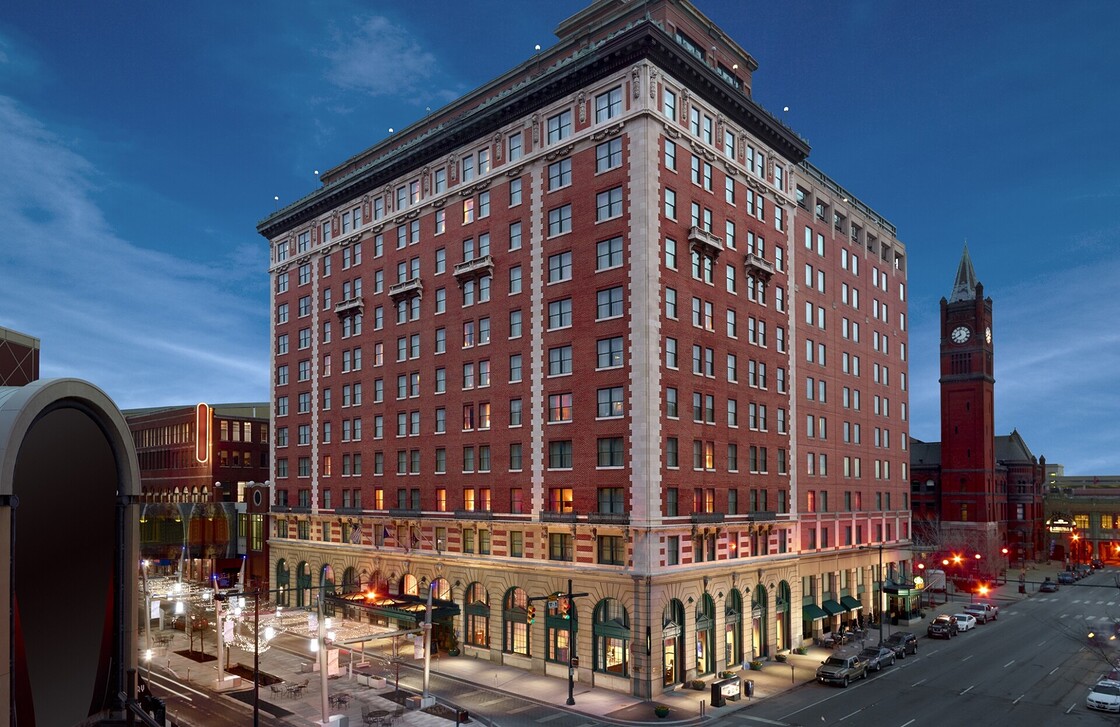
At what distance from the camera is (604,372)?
49.3 meters

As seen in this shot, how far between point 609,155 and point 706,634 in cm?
3072

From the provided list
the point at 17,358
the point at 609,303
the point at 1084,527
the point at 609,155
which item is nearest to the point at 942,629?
the point at 609,303

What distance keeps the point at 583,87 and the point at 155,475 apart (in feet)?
288

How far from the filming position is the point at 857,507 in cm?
7244

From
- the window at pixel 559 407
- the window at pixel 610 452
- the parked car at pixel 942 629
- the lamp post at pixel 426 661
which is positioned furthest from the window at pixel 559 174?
the parked car at pixel 942 629

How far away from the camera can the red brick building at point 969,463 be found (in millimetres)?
117562

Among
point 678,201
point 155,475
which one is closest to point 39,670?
point 678,201

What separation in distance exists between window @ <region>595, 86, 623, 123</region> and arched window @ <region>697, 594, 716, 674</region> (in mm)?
30748

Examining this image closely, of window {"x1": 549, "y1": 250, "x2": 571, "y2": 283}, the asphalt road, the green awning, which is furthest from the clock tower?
window {"x1": 549, "y1": 250, "x2": 571, "y2": 283}

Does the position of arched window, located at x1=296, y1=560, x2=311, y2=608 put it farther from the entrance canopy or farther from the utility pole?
the utility pole

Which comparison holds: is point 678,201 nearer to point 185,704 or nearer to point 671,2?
point 671,2

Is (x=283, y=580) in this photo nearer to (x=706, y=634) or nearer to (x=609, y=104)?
(x=706, y=634)

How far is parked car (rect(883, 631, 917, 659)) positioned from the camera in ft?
188

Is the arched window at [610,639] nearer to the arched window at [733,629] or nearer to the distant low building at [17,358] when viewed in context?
the arched window at [733,629]
